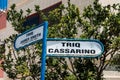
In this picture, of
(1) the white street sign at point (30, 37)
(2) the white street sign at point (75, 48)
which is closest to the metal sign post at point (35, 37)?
→ (1) the white street sign at point (30, 37)

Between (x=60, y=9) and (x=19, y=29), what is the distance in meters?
1.72

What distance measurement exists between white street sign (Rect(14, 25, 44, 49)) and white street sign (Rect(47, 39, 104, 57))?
0.63ft

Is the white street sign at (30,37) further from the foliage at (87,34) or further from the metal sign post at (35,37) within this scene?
the foliage at (87,34)

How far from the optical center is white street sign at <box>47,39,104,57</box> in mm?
5766

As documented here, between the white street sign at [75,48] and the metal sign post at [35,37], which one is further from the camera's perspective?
the white street sign at [75,48]

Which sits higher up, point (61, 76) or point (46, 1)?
point (46, 1)

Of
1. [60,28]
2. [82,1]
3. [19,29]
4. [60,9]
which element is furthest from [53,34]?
[82,1]

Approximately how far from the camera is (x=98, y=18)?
10.2m

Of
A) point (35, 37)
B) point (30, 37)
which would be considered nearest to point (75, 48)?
point (35, 37)

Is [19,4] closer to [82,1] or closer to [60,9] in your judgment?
[82,1]

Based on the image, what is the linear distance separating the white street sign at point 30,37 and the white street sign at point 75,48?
19 cm

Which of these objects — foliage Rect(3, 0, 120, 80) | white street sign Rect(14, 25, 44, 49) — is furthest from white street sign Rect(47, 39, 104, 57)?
foliage Rect(3, 0, 120, 80)

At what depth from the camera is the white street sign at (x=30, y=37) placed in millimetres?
5816

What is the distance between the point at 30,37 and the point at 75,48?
0.75 metres
